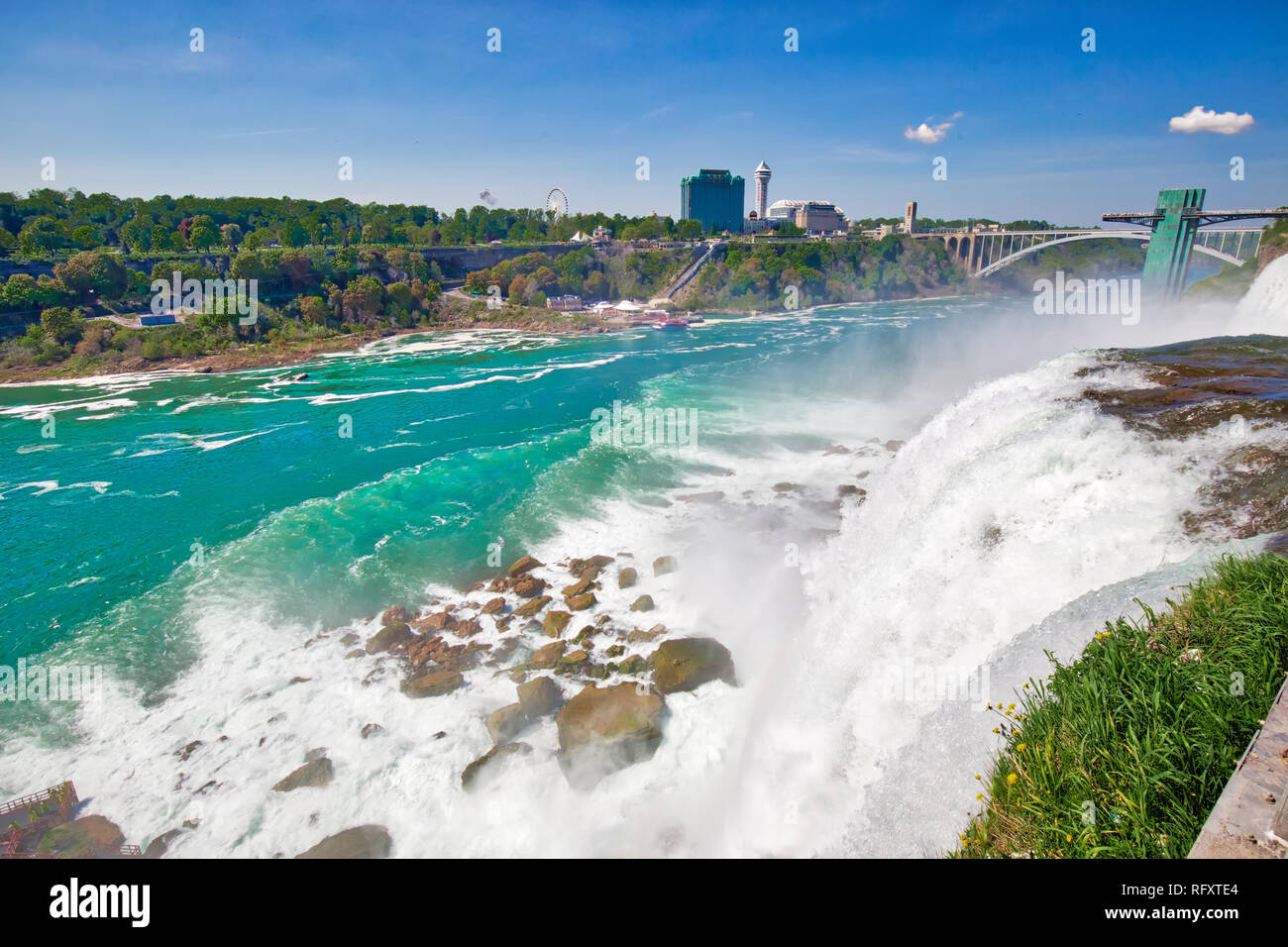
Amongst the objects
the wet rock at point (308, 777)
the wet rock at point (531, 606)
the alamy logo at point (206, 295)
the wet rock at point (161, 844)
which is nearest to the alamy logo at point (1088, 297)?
the wet rock at point (531, 606)

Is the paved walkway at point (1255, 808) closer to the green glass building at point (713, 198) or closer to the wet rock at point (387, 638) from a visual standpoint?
the wet rock at point (387, 638)

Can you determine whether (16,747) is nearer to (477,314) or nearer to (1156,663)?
(1156,663)

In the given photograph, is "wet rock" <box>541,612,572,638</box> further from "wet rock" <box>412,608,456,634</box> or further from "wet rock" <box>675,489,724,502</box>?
"wet rock" <box>675,489,724,502</box>

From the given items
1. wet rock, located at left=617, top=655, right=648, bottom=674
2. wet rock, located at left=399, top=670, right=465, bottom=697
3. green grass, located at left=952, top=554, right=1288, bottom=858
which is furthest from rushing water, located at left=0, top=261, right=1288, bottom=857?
wet rock, located at left=617, top=655, right=648, bottom=674

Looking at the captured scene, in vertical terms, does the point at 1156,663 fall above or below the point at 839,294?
below
